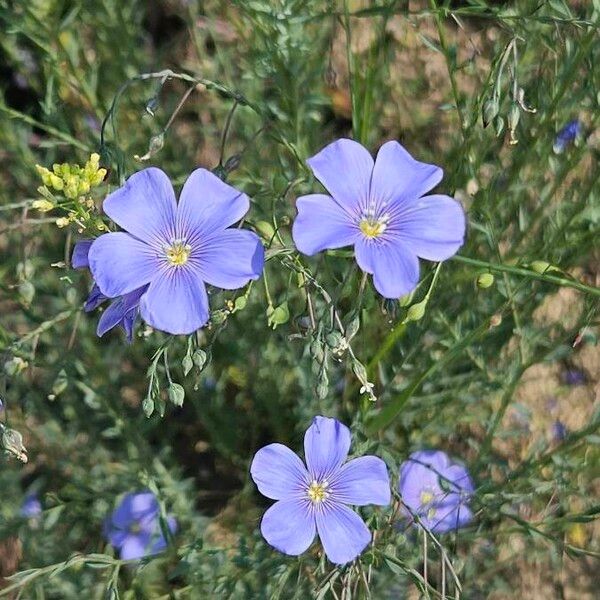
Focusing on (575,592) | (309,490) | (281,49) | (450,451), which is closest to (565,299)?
(450,451)

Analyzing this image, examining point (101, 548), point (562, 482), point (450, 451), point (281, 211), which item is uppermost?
point (281, 211)

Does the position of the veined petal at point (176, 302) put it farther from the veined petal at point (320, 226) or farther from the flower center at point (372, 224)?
the flower center at point (372, 224)

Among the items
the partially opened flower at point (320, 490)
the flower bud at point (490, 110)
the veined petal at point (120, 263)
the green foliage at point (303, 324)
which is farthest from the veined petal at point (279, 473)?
the flower bud at point (490, 110)

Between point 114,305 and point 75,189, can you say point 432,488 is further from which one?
point 75,189

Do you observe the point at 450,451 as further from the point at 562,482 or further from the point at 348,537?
the point at 348,537

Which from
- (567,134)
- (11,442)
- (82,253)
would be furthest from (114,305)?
(567,134)
